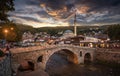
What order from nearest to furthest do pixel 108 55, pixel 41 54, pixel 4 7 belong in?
1. pixel 4 7
2. pixel 41 54
3. pixel 108 55

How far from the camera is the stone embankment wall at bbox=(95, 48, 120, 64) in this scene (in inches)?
2282

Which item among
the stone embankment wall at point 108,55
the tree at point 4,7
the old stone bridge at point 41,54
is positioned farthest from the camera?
the stone embankment wall at point 108,55

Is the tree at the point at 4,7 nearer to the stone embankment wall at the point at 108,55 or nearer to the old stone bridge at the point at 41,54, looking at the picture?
the old stone bridge at the point at 41,54

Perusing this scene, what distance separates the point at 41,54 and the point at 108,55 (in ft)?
96.8

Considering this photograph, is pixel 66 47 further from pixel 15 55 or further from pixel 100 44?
pixel 100 44

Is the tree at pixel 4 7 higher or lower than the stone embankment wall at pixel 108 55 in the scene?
higher

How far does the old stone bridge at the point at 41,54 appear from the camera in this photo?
1293 inches

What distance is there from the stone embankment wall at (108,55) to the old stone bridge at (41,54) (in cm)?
261

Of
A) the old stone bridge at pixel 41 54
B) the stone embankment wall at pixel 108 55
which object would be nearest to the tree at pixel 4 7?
the old stone bridge at pixel 41 54

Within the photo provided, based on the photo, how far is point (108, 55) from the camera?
60.7 m

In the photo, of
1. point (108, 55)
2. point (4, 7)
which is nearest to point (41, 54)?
point (4, 7)

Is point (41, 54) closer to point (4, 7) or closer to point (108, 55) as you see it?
point (4, 7)

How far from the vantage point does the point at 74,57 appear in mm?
59438

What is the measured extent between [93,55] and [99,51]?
2.78 meters
